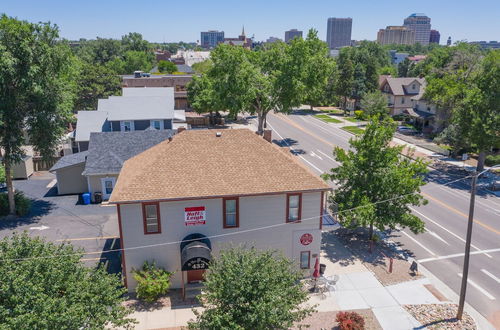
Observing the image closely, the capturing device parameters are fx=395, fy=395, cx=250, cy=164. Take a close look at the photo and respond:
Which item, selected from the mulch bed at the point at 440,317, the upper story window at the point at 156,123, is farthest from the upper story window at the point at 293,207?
the upper story window at the point at 156,123

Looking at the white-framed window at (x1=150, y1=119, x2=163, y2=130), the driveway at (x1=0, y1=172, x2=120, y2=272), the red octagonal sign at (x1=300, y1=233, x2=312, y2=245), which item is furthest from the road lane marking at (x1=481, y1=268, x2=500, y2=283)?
the white-framed window at (x1=150, y1=119, x2=163, y2=130)

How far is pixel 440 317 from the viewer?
19.5 meters

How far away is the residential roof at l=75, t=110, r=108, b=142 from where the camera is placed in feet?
143

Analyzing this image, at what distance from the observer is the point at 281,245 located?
22516 mm

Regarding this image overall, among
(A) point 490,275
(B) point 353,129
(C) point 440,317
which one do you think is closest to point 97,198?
(C) point 440,317

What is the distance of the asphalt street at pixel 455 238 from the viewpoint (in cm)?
2211

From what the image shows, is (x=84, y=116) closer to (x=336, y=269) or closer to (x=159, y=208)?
(x=159, y=208)

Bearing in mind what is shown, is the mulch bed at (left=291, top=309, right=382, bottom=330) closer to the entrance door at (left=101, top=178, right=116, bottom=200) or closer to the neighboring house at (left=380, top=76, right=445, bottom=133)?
the entrance door at (left=101, top=178, right=116, bottom=200)

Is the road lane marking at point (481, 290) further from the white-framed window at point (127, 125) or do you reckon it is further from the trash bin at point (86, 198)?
the white-framed window at point (127, 125)

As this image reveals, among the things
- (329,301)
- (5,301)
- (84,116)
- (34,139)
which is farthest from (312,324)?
(84,116)

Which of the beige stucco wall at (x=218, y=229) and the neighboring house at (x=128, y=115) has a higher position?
the neighboring house at (x=128, y=115)

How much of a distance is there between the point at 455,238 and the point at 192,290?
1895 cm

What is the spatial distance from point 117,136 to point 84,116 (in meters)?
12.9

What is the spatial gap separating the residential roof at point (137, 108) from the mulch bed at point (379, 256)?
1157 inches
